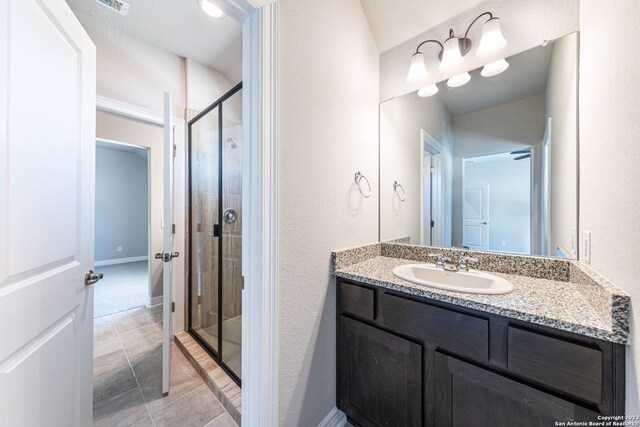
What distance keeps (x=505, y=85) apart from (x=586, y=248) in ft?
2.98

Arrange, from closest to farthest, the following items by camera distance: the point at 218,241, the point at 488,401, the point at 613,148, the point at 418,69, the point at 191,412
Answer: the point at 613,148 → the point at 488,401 → the point at 191,412 → the point at 418,69 → the point at 218,241

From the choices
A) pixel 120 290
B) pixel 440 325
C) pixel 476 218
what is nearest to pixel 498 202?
pixel 476 218

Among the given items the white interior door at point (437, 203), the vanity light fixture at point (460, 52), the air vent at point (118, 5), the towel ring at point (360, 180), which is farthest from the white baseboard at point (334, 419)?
the air vent at point (118, 5)

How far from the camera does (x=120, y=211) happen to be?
5.32 metres

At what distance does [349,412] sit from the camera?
49.4 inches

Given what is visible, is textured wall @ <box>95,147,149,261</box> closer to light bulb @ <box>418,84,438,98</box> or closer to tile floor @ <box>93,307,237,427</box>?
tile floor @ <box>93,307,237,427</box>

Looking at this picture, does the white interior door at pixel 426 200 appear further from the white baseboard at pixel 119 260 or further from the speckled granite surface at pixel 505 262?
the white baseboard at pixel 119 260

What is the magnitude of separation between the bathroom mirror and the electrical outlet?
0.11 metres

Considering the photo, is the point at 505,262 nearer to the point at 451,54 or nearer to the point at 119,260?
the point at 451,54

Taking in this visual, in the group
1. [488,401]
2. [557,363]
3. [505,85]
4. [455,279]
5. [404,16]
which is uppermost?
[404,16]

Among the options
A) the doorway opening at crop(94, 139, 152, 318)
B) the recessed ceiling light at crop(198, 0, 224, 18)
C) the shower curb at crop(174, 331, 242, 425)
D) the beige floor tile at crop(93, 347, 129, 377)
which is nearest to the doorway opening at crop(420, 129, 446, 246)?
the shower curb at crop(174, 331, 242, 425)

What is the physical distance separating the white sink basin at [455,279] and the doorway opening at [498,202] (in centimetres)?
24

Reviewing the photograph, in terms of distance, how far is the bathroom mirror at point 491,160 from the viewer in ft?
3.73

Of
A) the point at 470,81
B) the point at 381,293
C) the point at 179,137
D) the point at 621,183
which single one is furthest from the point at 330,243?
the point at 179,137
